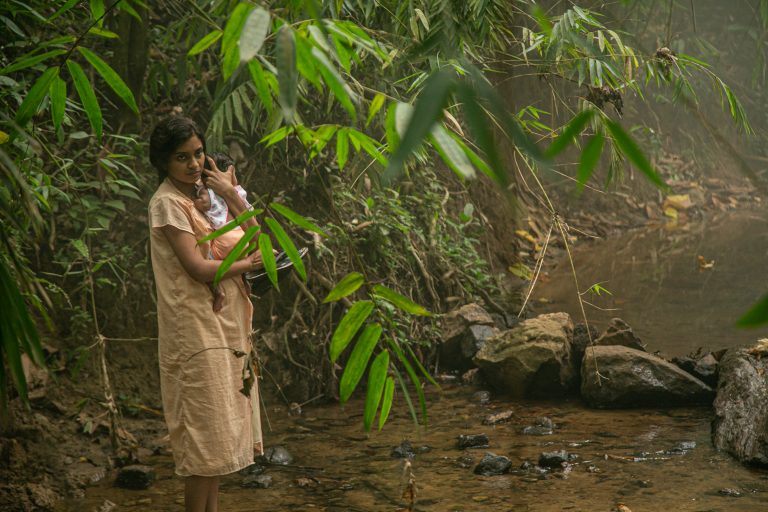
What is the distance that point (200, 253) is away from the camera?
285 cm

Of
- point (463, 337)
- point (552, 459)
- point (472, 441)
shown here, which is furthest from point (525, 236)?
point (552, 459)

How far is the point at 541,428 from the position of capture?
423 centimetres

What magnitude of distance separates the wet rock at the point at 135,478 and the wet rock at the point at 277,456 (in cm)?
52

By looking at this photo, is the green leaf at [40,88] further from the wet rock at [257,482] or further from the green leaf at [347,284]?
the wet rock at [257,482]

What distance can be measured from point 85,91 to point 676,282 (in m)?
6.81

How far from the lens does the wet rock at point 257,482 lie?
365 cm

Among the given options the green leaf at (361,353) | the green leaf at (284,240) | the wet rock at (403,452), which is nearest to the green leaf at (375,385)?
the green leaf at (361,353)

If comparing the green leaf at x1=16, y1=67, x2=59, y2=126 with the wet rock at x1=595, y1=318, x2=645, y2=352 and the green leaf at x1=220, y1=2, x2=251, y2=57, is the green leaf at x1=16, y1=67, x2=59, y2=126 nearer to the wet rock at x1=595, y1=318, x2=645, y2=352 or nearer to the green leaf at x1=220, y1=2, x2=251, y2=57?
the green leaf at x1=220, y1=2, x2=251, y2=57

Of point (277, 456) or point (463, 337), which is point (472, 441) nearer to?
point (277, 456)

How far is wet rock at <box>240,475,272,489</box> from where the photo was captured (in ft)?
12.0

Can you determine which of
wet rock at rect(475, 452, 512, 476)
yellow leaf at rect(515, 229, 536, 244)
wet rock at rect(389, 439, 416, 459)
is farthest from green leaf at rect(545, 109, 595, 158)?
yellow leaf at rect(515, 229, 536, 244)

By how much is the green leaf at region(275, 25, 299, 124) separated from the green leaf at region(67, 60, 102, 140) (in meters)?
0.76

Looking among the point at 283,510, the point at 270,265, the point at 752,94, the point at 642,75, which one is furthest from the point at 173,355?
the point at 752,94

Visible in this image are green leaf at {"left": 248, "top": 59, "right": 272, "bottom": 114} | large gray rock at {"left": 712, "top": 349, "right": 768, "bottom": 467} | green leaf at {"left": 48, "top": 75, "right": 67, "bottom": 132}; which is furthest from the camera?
large gray rock at {"left": 712, "top": 349, "right": 768, "bottom": 467}
